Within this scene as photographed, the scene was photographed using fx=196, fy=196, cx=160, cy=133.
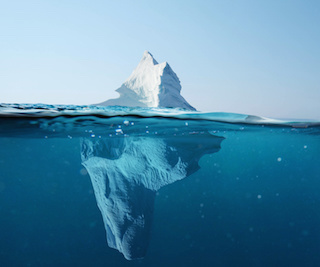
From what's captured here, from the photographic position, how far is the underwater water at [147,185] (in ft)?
26.8

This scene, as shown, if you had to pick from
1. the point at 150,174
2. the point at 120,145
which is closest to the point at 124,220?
the point at 150,174

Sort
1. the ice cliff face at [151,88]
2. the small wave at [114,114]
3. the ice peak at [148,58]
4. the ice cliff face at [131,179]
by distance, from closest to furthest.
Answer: the small wave at [114,114] < the ice cliff face at [131,179] < the ice cliff face at [151,88] < the ice peak at [148,58]

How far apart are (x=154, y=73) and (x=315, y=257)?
2507cm

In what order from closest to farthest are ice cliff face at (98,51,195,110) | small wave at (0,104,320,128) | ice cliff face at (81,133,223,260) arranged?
small wave at (0,104,320,128)
ice cliff face at (81,133,223,260)
ice cliff face at (98,51,195,110)

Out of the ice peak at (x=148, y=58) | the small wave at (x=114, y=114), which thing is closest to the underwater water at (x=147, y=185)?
the small wave at (x=114, y=114)

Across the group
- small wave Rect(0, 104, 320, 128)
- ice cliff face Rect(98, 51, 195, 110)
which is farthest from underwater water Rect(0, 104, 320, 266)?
ice cliff face Rect(98, 51, 195, 110)

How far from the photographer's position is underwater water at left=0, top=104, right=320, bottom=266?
8.17m

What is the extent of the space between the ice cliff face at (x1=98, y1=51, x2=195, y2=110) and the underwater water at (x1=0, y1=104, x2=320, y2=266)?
508cm

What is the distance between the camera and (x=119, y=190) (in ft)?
27.2

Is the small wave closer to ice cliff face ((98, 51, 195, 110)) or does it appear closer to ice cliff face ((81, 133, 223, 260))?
ice cliff face ((81, 133, 223, 260))

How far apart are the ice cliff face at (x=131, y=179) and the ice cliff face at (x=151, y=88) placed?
744 centimetres

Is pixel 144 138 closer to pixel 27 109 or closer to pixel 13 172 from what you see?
pixel 27 109

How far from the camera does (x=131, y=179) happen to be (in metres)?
8.48

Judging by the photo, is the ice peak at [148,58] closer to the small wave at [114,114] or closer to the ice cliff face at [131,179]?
the ice cliff face at [131,179]
